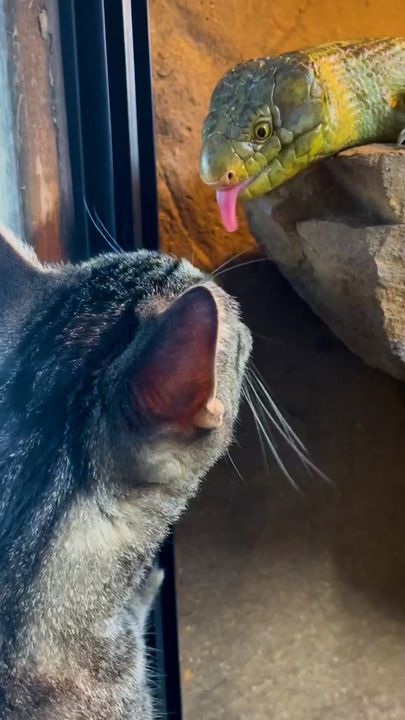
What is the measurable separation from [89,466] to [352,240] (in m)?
0.60

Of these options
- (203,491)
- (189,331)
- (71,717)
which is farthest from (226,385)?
(203,491)

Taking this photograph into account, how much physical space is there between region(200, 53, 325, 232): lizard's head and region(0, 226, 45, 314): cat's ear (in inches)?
14.0

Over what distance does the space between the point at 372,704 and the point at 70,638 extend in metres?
0.88

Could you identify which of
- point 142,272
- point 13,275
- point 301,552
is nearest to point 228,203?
point 142,272

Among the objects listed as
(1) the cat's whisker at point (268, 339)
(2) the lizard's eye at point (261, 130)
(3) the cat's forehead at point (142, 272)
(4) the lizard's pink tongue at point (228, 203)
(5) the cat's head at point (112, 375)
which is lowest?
(1) the cat's whisker at point (268, 339)

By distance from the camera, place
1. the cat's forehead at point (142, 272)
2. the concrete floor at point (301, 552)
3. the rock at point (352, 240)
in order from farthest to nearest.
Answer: the concrete floor at point (301, 552) < the rock at point (352, 240) < the cat's forehead at point (142, 272)

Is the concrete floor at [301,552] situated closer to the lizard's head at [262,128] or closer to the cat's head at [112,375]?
the lizard's head at [262,128]

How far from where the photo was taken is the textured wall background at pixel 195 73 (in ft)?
5.62

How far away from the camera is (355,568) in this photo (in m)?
1.72

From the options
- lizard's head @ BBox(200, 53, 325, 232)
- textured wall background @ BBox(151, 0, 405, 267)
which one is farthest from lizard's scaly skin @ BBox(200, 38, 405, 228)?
textured wall background @ BBox(151, 0, 405, 267)

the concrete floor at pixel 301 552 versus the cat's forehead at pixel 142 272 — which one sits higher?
the cat's forehead at pixel 142 272

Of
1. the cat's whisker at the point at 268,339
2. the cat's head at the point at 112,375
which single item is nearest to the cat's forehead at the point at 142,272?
the cat's head at the point at 112,375

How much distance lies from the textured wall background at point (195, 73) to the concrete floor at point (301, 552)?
14cm

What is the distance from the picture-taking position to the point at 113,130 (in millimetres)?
1603
